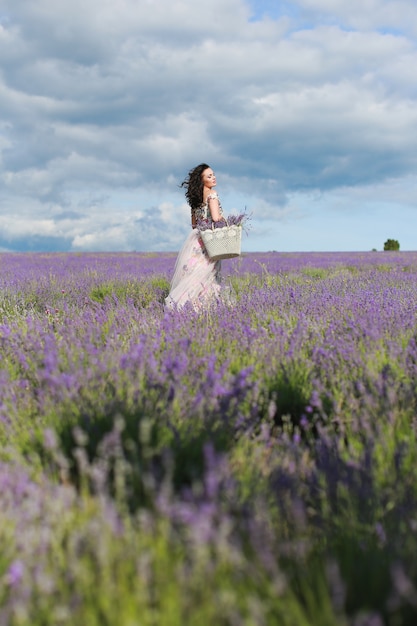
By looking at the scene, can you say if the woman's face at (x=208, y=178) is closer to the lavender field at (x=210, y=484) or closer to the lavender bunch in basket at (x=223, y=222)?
the lavender bunch in basket at (x=223, y=222)

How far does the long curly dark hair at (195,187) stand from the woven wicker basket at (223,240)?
948mm

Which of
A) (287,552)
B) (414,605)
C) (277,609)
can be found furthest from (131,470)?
(414,605)

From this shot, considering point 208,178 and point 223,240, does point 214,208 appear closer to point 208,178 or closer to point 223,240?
point 208,178

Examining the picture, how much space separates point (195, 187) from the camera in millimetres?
6523

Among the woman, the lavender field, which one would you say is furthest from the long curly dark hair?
the lavender field

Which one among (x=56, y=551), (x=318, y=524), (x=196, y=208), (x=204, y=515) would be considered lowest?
(x=318, y=524)

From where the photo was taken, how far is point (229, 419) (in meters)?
2.24

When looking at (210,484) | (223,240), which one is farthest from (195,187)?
(210,484)

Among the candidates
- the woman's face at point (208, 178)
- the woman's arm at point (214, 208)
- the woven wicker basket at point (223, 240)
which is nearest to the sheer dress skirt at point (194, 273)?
the woman's arm at point (214, 208)

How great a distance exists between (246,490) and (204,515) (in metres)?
0.53

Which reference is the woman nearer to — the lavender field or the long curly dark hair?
the long curly dark hair

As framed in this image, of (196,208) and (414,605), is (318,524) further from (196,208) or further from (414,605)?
(196,208)

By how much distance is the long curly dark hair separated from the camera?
6.47 meters

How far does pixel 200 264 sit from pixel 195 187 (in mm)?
1050
